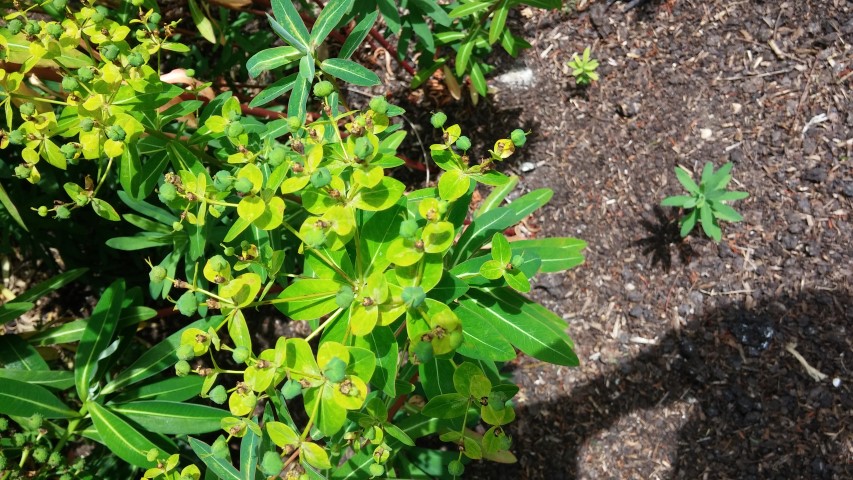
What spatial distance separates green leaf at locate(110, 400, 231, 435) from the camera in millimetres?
1940

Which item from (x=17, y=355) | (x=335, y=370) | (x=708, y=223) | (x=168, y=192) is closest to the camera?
(x=335, y=370)

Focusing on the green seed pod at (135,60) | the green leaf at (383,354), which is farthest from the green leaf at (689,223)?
the green seed pod at (135,60)

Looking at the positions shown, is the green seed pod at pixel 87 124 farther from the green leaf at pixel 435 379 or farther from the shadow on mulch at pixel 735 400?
the shadow on mulch at pixel 735 400

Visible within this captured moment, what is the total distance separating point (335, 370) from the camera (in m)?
1.12

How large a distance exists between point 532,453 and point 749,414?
0.94m

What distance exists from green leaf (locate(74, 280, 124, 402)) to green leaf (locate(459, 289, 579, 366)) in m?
1.24

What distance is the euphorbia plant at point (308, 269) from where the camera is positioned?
1254mm

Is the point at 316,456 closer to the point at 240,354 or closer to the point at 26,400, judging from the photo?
the point at 240,354

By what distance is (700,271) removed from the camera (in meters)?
2.75

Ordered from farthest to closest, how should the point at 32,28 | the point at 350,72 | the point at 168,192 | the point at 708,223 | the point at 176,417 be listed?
the point at 708,223 → the point at 176,417 → the point at 350,72 → the point at 32,28 → the point at 168,192

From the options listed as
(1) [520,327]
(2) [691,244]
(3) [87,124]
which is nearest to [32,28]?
(3) [87,124]

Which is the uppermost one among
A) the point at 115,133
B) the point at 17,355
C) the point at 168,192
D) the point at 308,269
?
the point at 115,133

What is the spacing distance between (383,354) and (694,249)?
191 cm

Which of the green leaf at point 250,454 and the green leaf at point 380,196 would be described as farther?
the green leaf at point 250,454
